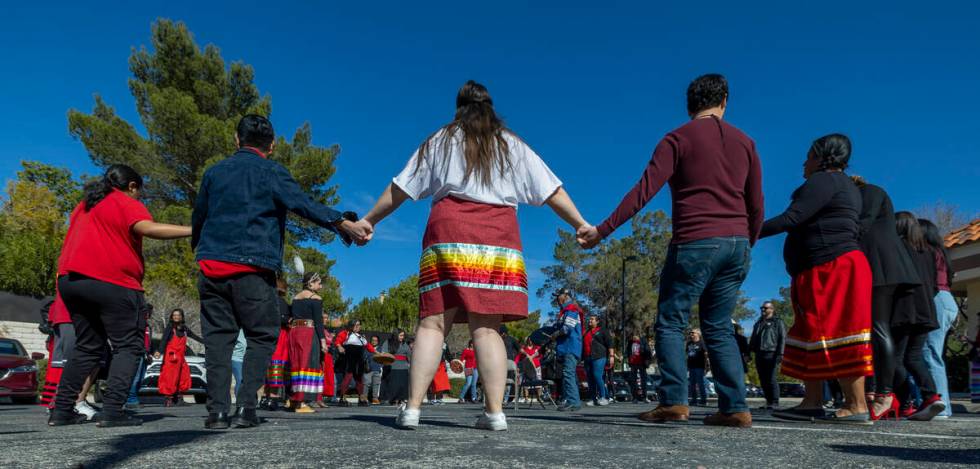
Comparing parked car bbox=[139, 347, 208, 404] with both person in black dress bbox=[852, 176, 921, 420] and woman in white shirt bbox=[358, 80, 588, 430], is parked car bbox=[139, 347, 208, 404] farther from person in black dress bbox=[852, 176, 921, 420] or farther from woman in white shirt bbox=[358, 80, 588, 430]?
person in black dress bbox=[852, 176, 921, 420]

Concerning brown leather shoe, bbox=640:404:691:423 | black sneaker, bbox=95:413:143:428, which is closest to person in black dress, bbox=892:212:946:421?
brown leather shoe, bbox=640:404:691:423

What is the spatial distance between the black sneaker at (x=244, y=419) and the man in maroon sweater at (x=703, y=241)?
→ 6.96 feet

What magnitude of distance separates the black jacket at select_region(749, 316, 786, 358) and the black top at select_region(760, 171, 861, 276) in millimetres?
5940

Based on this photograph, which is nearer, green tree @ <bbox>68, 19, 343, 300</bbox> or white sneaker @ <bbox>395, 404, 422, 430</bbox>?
white sneaker @ <bbox>395, 404, 422, 430</bbox>

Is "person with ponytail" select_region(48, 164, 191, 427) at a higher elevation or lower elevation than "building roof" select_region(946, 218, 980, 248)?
lower

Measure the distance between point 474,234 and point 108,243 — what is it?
8.22 ft

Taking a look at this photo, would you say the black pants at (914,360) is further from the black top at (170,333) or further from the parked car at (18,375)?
the parked car at (18,375)

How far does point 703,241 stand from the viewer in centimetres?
398

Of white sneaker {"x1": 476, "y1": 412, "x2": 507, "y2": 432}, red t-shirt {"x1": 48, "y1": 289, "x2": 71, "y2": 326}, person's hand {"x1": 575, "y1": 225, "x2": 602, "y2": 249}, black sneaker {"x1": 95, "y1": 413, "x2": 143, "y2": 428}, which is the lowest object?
black sneaker {"x1": 95, "y1": 413, "x2": 143, "y2": 428}

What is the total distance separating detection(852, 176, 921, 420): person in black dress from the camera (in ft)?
16.1

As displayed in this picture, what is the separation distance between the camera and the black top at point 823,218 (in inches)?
181

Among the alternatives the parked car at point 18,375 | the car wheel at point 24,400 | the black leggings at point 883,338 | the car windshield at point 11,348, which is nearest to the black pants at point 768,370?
the black leggings at point 883,338

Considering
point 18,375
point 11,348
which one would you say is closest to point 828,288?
point 18,375

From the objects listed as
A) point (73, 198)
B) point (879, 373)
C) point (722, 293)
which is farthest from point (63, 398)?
point (73, 198)
